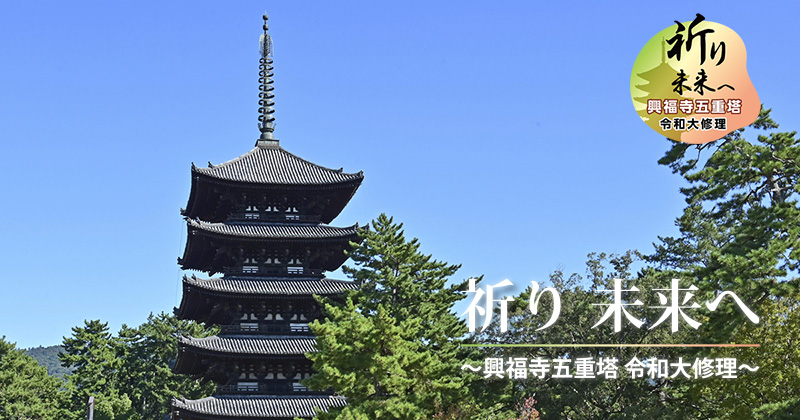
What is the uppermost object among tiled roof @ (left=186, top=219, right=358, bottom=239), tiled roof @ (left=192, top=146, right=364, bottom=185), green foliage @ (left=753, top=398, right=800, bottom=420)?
tiled roof @ (left=192, top=146, right=364, bottom=185)

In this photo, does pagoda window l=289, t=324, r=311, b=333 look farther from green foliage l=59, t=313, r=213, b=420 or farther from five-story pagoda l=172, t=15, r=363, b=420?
green foliage l=59, t=313, r=213, b=420

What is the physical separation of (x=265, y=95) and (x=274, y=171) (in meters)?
6.16

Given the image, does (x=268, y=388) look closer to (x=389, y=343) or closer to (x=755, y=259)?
(x=389, y=343)

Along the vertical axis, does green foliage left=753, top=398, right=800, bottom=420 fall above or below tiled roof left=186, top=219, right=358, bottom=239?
below

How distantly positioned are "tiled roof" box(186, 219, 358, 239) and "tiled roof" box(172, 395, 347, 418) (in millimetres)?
6799

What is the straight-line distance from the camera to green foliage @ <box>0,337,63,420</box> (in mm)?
80625

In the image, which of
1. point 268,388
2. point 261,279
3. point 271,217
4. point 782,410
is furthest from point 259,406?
point 782,410

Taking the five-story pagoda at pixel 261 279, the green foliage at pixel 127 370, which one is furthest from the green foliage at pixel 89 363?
the five-story pagoda at pixel 261 279

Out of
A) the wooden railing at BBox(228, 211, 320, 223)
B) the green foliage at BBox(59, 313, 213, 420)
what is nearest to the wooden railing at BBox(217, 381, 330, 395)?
the wooden railing at BBox(228, 211, 320, 223)

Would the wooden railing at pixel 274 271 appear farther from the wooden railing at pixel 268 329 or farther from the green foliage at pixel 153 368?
the green foliage at pixel 153 368

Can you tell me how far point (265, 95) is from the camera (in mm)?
48812

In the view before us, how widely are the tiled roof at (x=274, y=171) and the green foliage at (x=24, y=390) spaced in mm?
45970

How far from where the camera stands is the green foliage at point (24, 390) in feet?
265

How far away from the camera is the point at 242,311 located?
138 ft
